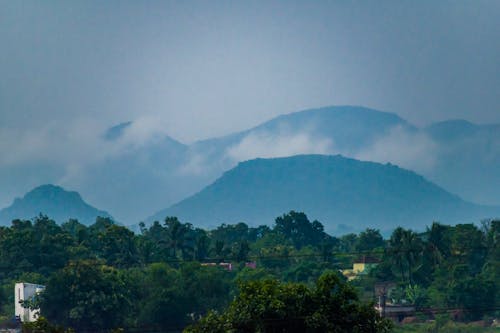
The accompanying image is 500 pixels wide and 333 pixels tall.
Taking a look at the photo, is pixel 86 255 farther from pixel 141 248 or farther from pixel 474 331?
pixel 474 331

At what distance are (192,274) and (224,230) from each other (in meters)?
54.0

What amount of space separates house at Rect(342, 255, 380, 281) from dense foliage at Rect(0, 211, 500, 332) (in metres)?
0.61

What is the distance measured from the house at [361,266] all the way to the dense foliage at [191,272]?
0.61m

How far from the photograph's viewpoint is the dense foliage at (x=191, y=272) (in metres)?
62.0

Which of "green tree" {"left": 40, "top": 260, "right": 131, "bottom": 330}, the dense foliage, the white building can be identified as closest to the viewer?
"green tree" {"left": 40, "top": 260, "right": 131, "bottom": 330}

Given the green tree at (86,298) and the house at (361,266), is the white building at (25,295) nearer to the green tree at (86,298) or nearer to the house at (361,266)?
the green tree at (86,298)

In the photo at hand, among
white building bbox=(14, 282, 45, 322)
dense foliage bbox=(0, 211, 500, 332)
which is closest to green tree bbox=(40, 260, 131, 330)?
dense foliage bbox=(0, 211, 500, 332)

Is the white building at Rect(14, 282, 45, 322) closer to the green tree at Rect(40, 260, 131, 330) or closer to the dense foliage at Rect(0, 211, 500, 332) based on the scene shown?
the dense foliage at Rect(0, 211, 500, 332)

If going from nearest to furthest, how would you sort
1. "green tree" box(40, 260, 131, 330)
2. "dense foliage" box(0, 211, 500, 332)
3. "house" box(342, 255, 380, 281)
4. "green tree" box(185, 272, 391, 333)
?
"green tree" box(185, 272, 391, 333)
"green tree" box(40, 260, 131, 330)
"dense foliage" box(0, 211, 500, 332)
"house" box(342, 255, 380, 281)

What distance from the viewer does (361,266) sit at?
95688 millimetres

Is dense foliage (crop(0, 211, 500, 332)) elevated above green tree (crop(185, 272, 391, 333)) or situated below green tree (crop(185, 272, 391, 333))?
above

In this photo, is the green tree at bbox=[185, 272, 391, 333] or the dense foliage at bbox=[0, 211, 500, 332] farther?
the dense foliage at bbox=[0, 211, 500, 332]

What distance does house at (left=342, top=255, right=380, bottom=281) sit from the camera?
8975 cm

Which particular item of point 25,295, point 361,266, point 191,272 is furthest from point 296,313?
point 361,266
